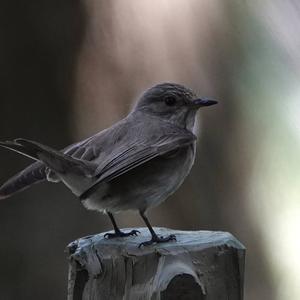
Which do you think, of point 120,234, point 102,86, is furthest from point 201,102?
point 102,86

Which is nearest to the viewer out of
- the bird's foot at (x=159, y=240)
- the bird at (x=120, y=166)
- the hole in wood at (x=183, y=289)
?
the hole in wood at (x=183, y=289)

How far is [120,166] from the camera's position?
2777 millimetres

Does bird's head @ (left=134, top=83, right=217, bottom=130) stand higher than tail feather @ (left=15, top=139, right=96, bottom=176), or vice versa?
bird's head @ (left=134, top=83, right=217, bottom=130)

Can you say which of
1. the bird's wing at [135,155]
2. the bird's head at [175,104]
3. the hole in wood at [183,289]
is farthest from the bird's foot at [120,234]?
the bird's head at [175,104]

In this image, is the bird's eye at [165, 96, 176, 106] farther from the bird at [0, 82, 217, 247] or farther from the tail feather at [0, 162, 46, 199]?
the tail feather at [0, 162, 46, 199]

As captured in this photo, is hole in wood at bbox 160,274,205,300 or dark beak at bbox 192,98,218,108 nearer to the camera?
hole in wood at bbox 160,274,205,300

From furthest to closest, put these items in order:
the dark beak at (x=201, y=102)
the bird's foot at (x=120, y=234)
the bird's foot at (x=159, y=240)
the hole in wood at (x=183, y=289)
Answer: the dark beak at (x=201, y=102) < the bird's foot at (x=120, y=234) < the bird's foot at (x=159, y=240) < the hole in wood at (x=183, y=289)

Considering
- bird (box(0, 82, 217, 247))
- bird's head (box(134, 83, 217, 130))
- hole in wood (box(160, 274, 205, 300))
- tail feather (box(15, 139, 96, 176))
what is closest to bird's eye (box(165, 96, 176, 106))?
bird's head (box(134, 83, 217, 130))

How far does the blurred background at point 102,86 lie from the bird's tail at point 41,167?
7.08 feet

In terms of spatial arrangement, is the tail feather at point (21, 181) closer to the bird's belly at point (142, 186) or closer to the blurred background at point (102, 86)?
the bird's belly at point (142, 186)

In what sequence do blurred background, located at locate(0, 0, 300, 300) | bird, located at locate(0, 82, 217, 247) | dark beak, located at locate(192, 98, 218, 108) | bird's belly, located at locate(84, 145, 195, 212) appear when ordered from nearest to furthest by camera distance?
bird, located at locate(0, 82, 217, 247), bird's belly, located at locate(84, 145, 195, 212), dark beak, located at locate(192, 98, 218, 108), blurred background, located at locate(0, 0, 300, 300)

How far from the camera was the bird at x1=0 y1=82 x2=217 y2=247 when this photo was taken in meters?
2.79

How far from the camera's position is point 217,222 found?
5504mm

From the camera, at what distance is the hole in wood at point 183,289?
2.14 m
